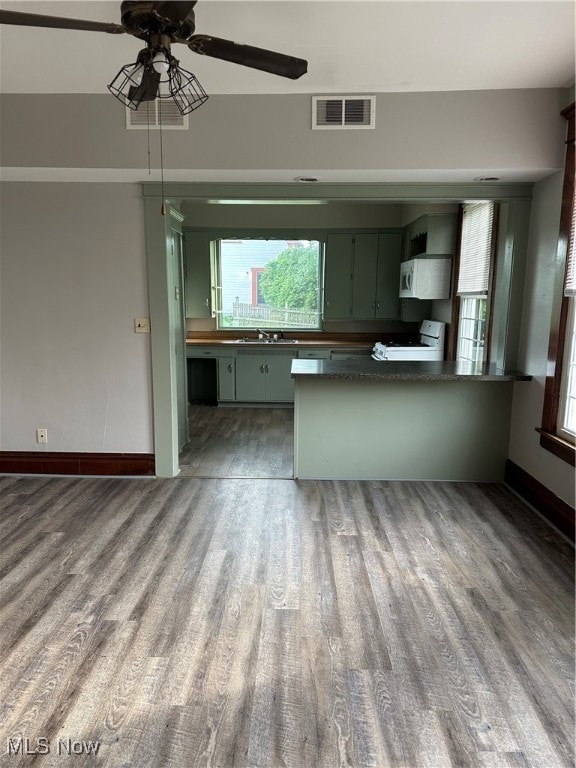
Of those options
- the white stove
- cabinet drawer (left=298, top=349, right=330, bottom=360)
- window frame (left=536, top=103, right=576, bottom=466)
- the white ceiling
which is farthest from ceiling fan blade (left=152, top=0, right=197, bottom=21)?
cabinet drawer (left=298, top=349, right=330, bottom=360)

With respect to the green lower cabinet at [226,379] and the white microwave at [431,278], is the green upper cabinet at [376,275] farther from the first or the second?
the green lower cabinet at [226,379]

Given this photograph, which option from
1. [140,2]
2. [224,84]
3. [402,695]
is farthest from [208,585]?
[224,84]

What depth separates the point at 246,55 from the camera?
5.62 ft

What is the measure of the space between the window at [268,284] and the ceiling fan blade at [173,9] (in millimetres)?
4999

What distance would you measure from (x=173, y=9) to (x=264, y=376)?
186 inches

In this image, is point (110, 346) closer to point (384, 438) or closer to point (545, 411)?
point (384, 438)

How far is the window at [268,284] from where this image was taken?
6.51m

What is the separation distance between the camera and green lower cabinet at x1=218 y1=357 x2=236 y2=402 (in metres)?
6.04

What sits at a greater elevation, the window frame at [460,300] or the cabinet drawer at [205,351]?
the window frame at [460,300]

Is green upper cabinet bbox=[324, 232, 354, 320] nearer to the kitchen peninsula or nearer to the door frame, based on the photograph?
the kitchen peninsula

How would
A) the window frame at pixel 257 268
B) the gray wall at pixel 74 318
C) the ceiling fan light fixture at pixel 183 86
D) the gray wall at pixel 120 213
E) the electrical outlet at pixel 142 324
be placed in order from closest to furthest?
Result: the ceiling fan light fixture at pixel 183 86, the gray wall at pixel 120 213, the gray wall at pixel 74 318, the electrical outlet at pixel 142 324, the window frame at pixel 257 268

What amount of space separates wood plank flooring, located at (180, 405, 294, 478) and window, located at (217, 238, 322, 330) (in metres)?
1.31

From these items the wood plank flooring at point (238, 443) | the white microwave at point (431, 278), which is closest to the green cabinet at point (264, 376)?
the wood plank flooring at point (238, 443)

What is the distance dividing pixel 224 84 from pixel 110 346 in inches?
78.4
